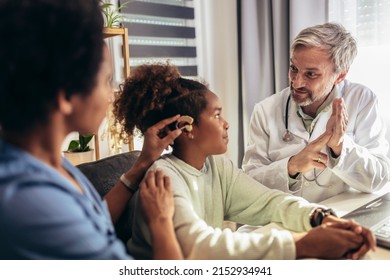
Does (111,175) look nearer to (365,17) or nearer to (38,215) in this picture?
(38,215)

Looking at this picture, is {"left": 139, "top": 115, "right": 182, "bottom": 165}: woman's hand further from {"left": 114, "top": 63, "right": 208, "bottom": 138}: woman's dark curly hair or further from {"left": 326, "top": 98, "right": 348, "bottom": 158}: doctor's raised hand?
{"left": 326, "top": 98, "right": 348, "bottom": 158}: doctor's raised hand

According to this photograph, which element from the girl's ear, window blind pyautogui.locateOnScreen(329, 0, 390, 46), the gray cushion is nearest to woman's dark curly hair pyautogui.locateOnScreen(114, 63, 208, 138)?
the gray cushion

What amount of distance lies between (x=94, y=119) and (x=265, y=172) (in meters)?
0.56

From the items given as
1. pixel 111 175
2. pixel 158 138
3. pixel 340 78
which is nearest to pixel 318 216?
pixel 158 138

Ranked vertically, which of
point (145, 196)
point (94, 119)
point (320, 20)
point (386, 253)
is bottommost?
point (386, 253)

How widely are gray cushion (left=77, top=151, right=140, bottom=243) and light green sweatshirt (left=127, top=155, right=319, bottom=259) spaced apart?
63 mm

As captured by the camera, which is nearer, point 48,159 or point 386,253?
point 48,159

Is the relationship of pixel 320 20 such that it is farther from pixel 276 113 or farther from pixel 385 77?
pixel 276 113

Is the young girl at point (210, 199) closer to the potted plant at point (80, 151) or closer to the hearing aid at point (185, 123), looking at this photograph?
the hearing aid at point (185, 123)

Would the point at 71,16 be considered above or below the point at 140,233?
above

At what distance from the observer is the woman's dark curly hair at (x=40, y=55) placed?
11.4 inches

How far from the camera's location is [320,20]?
1314 millimetres

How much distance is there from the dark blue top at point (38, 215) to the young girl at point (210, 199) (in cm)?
15
